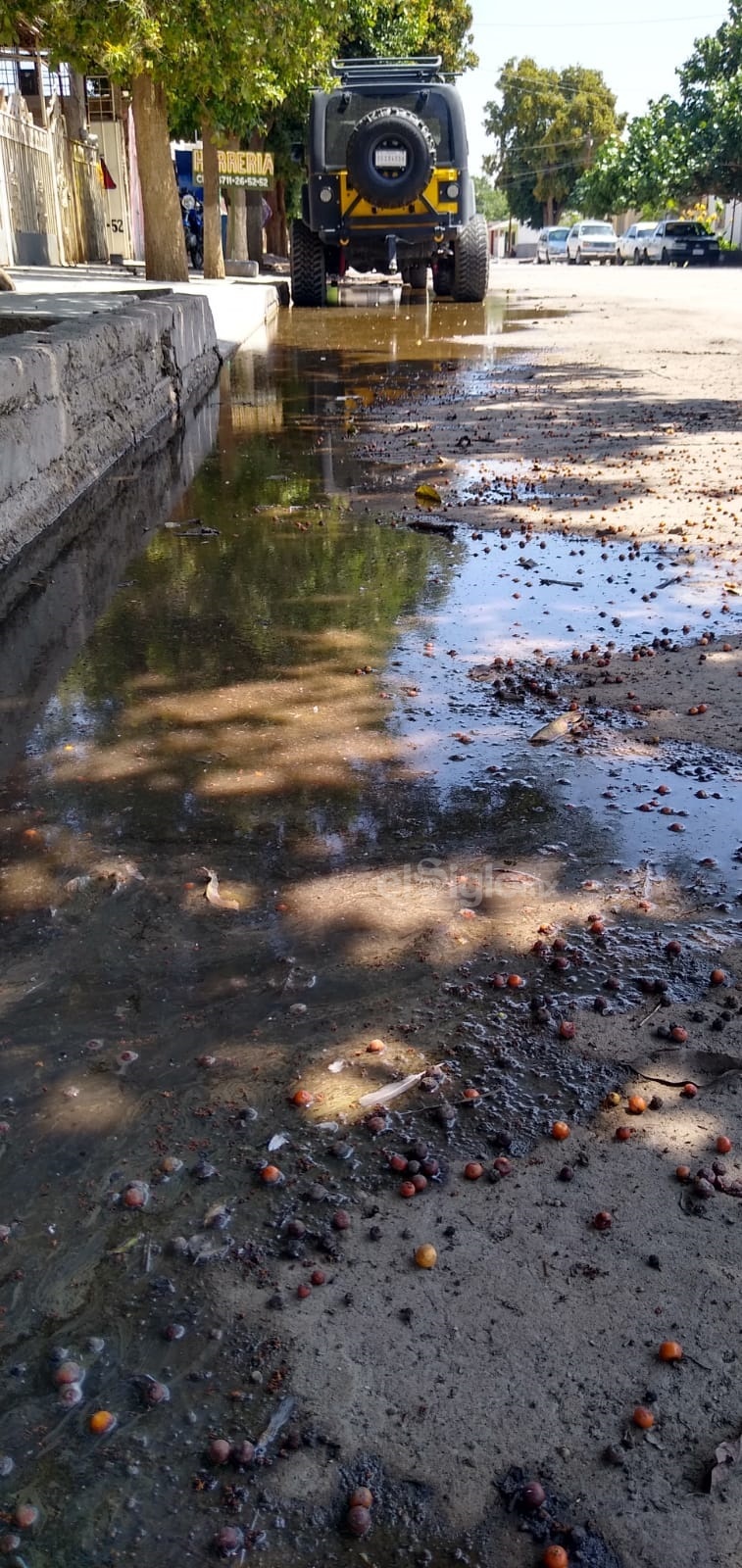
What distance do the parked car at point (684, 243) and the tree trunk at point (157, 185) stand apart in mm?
35361

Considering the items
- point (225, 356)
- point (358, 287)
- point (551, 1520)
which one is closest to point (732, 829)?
point (551, 1520)

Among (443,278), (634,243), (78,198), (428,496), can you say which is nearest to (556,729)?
(428,496)

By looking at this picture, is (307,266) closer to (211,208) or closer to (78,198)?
(211,208)

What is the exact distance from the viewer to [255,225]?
1249 inches

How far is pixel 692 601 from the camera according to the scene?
17.7 feet

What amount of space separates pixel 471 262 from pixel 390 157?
368 centimetres

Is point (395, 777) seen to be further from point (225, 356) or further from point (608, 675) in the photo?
point (225, 356)

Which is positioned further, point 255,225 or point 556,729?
point 255,225

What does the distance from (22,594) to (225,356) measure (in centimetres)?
957

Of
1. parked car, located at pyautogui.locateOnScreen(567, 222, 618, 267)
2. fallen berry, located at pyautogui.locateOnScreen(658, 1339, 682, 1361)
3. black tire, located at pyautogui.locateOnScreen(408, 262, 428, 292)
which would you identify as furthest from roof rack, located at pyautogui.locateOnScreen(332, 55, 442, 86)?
parked car, located at pyautogui.locateOnScreen(567, 222, 618, 267)

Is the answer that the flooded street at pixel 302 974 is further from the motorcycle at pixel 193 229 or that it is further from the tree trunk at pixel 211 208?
the motorcycle at pixel 193 229

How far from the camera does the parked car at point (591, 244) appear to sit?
5756cm

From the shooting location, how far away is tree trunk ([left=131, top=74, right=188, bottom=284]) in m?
17.2

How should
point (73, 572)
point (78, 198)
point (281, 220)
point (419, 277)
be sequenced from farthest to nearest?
point (281, 220) → point (419, 277) → point (78, 198) → point (73, 572)
